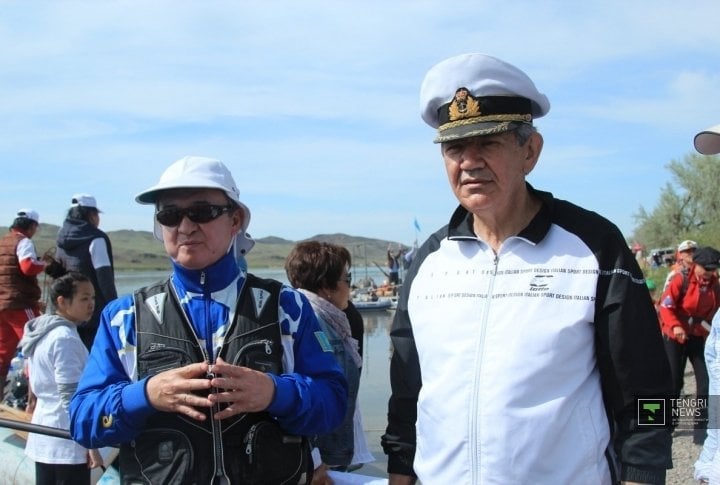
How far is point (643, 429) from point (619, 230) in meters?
0.59

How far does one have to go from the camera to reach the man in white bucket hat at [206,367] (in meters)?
2.18

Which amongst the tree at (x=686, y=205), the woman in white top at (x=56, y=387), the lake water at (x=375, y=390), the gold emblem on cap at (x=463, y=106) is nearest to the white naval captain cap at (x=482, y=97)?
the gold emblem on cap at (x=463, y=106)

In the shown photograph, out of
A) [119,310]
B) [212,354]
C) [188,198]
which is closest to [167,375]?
[212,354]

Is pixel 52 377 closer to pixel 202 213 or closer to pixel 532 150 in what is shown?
pixel 202 213

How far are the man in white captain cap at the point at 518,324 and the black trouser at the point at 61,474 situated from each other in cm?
266

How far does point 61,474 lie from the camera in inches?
162

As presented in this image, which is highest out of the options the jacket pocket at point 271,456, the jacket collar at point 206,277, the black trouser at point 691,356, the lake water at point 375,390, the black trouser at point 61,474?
the jacket collar at point 206,277

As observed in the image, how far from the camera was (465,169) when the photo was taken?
2166 mm

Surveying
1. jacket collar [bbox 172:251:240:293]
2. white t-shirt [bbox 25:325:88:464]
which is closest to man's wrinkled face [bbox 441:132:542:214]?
jacket collar [bbox 172:251:240:293]

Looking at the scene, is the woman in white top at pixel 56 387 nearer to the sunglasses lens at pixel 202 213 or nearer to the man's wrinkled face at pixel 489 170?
the sunglasses lens at pixel 202 213

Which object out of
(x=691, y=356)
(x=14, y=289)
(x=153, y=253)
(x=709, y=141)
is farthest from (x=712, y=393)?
(x=153, y=253)

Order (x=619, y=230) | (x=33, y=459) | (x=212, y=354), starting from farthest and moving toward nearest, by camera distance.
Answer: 1. (x=33, y=459)
2. (x=212, y=354)
3. (x=619, y=230)

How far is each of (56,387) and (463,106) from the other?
337cm

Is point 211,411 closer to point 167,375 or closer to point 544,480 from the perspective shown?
point 167,375
